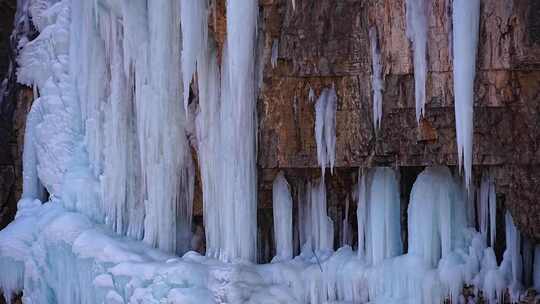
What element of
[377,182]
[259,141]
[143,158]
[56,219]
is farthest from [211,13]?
[56,219]

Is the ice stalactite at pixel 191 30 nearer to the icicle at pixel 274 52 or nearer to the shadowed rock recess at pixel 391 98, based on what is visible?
the shadowed rock recess at pixel 391 98

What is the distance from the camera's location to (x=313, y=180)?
276 inches

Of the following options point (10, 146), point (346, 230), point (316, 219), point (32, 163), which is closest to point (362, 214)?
point (346, 230)

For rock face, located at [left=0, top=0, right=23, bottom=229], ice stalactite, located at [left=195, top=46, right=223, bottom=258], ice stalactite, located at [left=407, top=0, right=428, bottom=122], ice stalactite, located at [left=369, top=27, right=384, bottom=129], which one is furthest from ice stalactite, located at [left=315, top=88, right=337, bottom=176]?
rock face, located at [left=0, top=0, right=23, bottom=229]

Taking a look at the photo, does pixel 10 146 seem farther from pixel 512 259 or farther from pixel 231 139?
pixel 512 259

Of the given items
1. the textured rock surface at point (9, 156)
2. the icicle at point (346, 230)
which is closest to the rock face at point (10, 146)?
the textured rock surface at point (9, 156)

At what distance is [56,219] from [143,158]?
136cm

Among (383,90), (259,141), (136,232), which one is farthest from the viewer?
(136,232)

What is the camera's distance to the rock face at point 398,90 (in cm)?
565

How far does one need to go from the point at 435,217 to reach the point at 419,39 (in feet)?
5.42

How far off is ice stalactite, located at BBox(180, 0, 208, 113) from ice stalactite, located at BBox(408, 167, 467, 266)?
2.42 metres

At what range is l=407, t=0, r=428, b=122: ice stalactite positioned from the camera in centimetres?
578

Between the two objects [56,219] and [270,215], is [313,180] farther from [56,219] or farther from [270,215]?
[56,219]

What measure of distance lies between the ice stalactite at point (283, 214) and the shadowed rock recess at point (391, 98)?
3.2 inches
